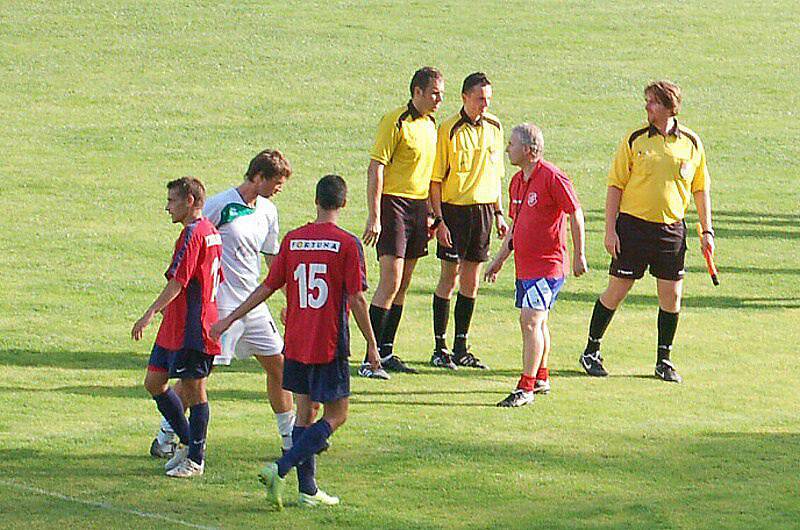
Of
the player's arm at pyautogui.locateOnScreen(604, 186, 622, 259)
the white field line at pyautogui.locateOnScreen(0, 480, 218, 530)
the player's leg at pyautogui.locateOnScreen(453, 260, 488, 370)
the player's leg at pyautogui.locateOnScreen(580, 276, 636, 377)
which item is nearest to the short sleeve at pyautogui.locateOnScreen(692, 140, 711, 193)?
the player's arm at pyautogui.locateOnScreen(604, 186, 622, 259)

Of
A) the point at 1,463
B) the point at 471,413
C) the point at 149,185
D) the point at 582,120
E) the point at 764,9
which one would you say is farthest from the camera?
the point at 764,9

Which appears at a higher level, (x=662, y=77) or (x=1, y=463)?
(x=662, y=77)

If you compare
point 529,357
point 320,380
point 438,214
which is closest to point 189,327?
point 320,380

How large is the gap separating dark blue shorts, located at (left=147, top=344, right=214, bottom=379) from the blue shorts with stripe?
2839 millimetres

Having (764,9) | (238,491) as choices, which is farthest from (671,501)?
(764,9)

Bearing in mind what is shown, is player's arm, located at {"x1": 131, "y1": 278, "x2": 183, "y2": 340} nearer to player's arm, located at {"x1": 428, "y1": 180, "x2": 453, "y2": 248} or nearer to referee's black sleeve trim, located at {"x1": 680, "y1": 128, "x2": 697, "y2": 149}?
player's arm, located at {"x1": 428, "y1": 180, "x2": 453, "y2": 248}

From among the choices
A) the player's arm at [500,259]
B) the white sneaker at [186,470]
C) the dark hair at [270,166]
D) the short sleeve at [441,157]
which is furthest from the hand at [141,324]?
the short sleeve at [441,157]

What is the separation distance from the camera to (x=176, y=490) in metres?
8.15

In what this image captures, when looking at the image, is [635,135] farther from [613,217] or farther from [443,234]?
[443,234]

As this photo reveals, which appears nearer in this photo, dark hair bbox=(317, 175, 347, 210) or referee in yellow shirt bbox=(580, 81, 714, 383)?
dark hair bbox=(317, 175, 347, 210)

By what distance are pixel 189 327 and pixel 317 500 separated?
122cm

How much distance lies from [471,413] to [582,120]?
587 inches

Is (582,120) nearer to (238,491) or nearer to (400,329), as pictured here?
(400,329)

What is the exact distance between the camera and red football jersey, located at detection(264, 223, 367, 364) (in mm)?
7816
